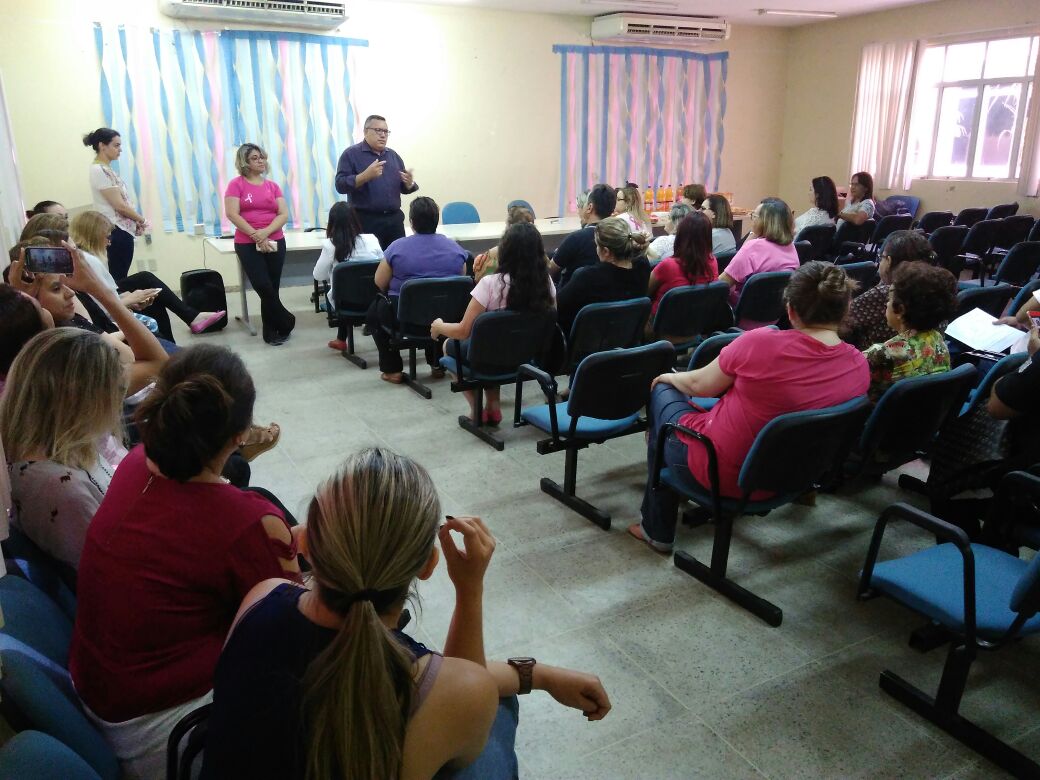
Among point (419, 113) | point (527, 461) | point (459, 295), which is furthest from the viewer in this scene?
point (419, 113)

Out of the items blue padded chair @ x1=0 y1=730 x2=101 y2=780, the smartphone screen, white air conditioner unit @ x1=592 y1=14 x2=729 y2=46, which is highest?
white air conditioner unit @ x1=592 y1=14 x2=729 y2=46

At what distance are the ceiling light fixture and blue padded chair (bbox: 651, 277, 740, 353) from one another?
5935mm

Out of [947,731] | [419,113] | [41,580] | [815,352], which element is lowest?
[947,731]

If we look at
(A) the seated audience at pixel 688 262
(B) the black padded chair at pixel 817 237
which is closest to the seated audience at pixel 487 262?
(A) the seated audience at pixel 688 262

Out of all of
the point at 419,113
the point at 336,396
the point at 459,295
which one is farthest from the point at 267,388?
the point at 419,113

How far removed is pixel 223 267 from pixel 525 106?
12.7 feet

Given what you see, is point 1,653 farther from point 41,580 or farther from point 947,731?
point 947,731

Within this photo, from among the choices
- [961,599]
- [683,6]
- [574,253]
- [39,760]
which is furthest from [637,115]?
[39,760]

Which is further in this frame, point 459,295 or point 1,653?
point 459,295

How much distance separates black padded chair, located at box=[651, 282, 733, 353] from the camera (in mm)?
3938

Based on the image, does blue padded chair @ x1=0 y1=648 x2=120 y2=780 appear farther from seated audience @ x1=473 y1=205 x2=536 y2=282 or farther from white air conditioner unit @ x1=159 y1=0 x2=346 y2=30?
white air conditioner unit @ x1=159 y1=0 x2=346 y2=30

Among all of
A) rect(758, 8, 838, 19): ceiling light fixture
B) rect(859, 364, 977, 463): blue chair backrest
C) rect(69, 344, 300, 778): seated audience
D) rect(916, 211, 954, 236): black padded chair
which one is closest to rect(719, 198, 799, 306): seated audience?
rect(859, 364, 977, 463): blue chair backrest

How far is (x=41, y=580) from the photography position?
1548 mm

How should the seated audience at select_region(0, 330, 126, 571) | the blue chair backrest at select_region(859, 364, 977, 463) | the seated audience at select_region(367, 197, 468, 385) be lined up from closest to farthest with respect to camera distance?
the seated audience at select_region(0, 330, 126, 571) < the blue chair backrest at select_region(859, 364, 977, 463) < the seated audience at select_region(367, 197, 468, 385)
